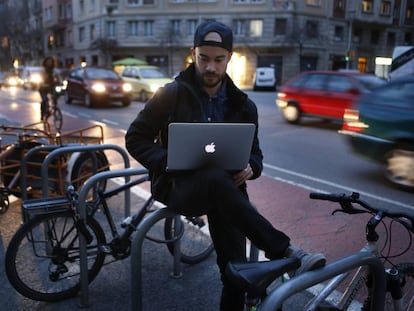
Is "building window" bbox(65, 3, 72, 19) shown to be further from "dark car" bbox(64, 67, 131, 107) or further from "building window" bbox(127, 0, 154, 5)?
"dark car" bbox(64, 67, 131, 107)

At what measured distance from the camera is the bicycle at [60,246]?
3.07 metres

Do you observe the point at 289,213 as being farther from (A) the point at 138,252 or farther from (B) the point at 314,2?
(B) the point at 314,2

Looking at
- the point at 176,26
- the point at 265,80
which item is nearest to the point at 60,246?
the point at 265,80

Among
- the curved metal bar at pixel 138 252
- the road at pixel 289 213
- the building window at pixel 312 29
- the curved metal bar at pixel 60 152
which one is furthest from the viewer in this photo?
the building window at pixel 312 29

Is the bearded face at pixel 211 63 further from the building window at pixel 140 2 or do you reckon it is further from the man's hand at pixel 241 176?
the building window at pixel 140 2

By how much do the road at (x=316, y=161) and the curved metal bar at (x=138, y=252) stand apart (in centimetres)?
401

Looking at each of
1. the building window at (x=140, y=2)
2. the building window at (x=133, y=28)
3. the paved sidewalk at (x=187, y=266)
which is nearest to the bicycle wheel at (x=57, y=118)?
the paved sidewalk at (x=187, y=266)

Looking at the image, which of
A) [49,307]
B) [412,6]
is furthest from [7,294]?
[412,6]

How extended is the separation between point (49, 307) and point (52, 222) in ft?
1.96

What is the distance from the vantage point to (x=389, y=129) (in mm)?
6383

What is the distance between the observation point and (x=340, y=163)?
807 centimetres

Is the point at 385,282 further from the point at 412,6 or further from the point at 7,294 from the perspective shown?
the point at 412,6

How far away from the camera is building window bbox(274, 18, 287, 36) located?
41.8 metres

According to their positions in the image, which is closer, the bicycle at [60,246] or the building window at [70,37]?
the bicycle at [60,246]
